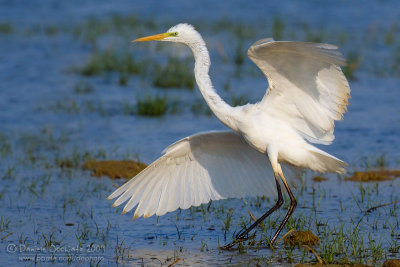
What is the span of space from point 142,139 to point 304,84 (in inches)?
159

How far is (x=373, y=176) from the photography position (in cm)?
727

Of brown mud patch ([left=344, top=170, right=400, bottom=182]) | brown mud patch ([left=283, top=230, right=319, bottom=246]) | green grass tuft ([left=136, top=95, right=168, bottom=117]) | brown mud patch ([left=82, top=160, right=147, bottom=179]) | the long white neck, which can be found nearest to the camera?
brown mud patch ([left=283, top=230, right=319, bottom=246])

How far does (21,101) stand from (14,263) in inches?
246

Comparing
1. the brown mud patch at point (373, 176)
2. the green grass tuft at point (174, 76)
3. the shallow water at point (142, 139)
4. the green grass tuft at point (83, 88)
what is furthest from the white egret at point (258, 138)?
the green grass tuft at point (83, 88)

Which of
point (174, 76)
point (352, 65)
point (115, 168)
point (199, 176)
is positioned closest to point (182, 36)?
point (199, 176)

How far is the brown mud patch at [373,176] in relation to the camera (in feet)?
23.8

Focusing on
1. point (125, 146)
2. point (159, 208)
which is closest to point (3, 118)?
point (125, 146)

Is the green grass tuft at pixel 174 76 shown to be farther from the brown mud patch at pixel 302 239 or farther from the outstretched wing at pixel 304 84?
the brown mud patch at pixel 302 239

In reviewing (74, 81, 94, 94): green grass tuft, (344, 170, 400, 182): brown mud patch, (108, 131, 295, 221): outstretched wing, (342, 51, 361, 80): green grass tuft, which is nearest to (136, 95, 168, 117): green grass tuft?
(74, 81, 94, 94): green grass tuft

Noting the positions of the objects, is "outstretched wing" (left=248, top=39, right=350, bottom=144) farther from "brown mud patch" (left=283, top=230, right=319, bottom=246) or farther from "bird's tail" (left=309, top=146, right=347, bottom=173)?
"brown mud patch" (left=283, top=230, right=319, bottom=246)

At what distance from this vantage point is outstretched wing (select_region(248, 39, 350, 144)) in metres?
4.89

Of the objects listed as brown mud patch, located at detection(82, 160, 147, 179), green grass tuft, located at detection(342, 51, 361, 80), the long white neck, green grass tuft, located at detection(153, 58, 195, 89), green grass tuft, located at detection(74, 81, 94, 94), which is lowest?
brown mud patch, located at detection(82, 160, 147, 179)

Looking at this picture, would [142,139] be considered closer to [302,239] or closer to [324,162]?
[324,162]

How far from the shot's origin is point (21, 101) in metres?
11.0
